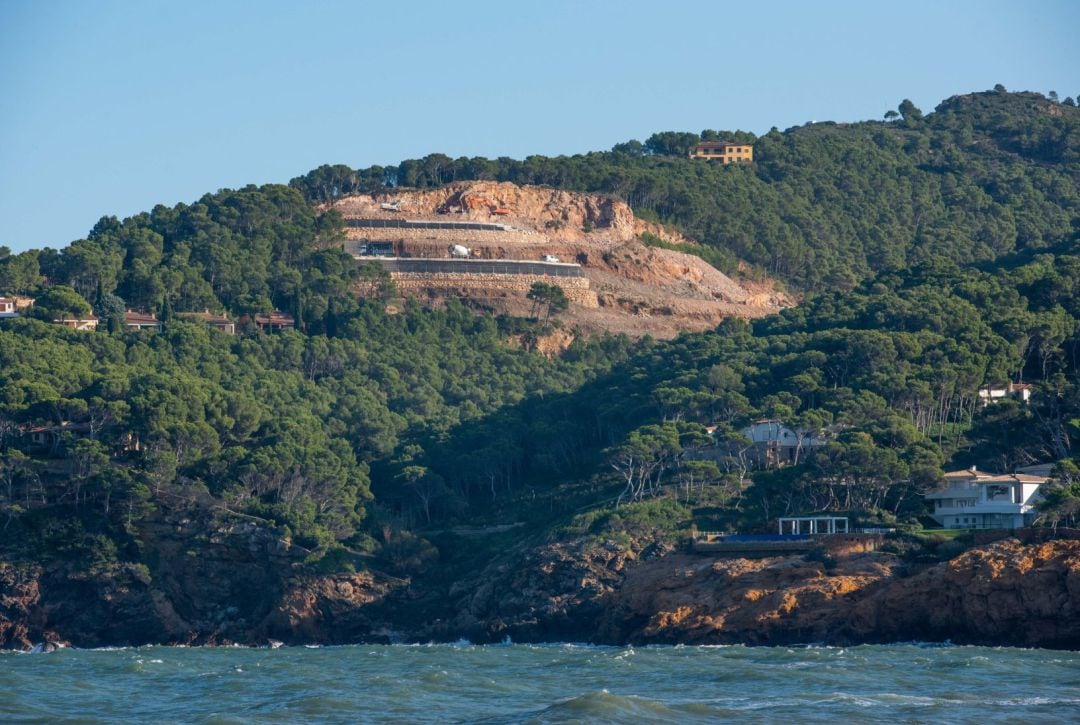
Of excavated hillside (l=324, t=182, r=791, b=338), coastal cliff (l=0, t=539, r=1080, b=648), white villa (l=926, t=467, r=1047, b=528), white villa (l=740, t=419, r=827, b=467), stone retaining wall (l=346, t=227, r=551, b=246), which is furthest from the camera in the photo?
stone retaining wall (l=346, t=227, r=551, b=246)

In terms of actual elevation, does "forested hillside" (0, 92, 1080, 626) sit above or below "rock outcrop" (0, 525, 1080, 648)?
above

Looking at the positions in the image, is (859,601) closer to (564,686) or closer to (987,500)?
(987,500)

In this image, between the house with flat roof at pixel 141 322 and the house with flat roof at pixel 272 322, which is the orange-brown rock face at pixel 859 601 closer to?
the house with flat roof at pixel 141 322

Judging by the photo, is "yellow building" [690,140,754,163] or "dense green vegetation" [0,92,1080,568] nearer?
"dense green vegetation" [0,92,1080,568]

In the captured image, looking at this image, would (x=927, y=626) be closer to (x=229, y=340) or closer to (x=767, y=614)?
(x=767, y=614)

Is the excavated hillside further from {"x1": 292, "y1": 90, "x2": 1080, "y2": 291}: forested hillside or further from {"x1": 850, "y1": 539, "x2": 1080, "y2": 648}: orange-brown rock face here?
{"x1": 850, "y1": 539, "x2": 1080, "y2": 648}: orange-brown rock face

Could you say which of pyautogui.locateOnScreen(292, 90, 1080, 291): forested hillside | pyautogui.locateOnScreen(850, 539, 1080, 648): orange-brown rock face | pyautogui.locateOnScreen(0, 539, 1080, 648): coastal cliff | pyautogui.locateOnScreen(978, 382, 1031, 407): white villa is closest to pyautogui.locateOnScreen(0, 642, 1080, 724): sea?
pyautogui.locateOnScreen(850, 539, 1080, 648): orange-brown rock face
